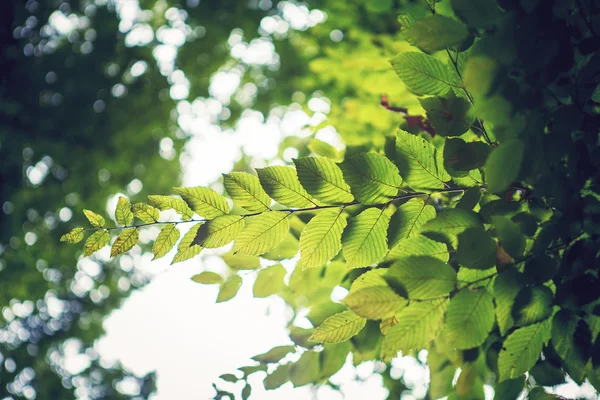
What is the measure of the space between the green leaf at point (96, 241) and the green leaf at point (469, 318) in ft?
2.53

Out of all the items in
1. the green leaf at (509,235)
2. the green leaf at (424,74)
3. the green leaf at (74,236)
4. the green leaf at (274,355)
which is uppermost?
the green leaf at (424,74)

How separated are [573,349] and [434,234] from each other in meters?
0.38

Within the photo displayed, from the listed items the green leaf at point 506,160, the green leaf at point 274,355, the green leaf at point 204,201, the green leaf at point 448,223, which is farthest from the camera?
the green leaf at point 274,355

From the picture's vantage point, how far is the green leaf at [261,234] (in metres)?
0.87

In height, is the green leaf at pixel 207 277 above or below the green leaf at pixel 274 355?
above

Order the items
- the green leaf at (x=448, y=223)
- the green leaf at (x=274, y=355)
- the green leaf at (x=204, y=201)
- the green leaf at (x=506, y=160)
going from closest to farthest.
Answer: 1. the green leaf at (x=506, y=160)
2. the green leaf at (x=448, y=223)
3. the green leaf at (x=204, y=201)
4. the green leaf at (x=274, y=355)

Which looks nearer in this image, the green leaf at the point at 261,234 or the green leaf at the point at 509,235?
the green leaf at the point at 509,235

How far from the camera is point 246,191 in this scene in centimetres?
89

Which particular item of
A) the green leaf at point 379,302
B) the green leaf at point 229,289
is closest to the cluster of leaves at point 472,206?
the green leaf at point 379,302

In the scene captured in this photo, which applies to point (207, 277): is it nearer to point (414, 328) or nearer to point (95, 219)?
point (95, 219)

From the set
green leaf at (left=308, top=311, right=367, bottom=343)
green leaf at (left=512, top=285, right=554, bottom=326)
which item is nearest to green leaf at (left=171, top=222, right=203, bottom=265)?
green leaf at (left=308, top=311, right=367, bottom=343)

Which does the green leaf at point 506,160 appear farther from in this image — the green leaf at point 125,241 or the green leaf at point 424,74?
the green leaf at point 125,241

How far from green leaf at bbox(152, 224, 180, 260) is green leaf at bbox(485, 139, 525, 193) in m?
0.69

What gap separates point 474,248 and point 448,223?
9 centimetres
